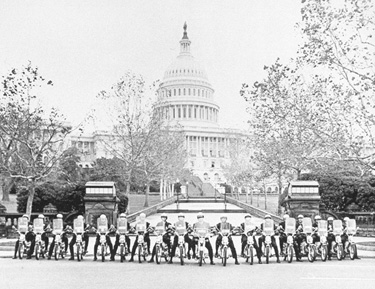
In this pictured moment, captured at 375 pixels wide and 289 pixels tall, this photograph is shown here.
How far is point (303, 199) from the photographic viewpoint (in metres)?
27.1

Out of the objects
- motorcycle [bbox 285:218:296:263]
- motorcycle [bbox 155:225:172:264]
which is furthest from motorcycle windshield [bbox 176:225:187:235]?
motorcycle [bbox 285:218:296:263]

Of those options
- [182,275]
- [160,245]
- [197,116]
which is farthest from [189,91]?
[182,275]

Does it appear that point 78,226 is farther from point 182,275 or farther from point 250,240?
point 250,240

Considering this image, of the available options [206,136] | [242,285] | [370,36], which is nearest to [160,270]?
[242,285]

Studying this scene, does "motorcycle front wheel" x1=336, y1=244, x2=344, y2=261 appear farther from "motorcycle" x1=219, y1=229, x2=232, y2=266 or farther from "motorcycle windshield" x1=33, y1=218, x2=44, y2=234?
"motorcycle windshield" x1=33, y1=218, x2=44, y2=234

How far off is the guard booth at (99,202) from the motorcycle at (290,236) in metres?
11.0

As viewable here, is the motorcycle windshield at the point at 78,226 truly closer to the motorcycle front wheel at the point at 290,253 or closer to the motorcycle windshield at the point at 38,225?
the motorcycle windshield at the point at 38,225

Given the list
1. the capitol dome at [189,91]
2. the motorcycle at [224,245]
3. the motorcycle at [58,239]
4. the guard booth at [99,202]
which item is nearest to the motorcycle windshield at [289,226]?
the motorcycle at [224,245]

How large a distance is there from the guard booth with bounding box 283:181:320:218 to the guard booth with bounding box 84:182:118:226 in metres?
8.12

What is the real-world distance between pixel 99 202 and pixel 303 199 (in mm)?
9373

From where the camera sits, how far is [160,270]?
49.8 feet

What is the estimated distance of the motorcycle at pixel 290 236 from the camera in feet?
57.3

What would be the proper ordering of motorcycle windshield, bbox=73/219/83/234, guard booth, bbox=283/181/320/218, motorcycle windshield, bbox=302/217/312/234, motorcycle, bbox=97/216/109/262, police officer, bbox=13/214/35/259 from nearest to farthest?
motorcycle, bbox=97/216/109/262
motorcycle windshield, bbox=73/219/83/234
motorcycle windshield, bbox=302/217/312/234
police officer, bbox=13/214/35/259
guard booth, bbox=283/181/320/218

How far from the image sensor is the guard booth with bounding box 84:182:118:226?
26719mm
